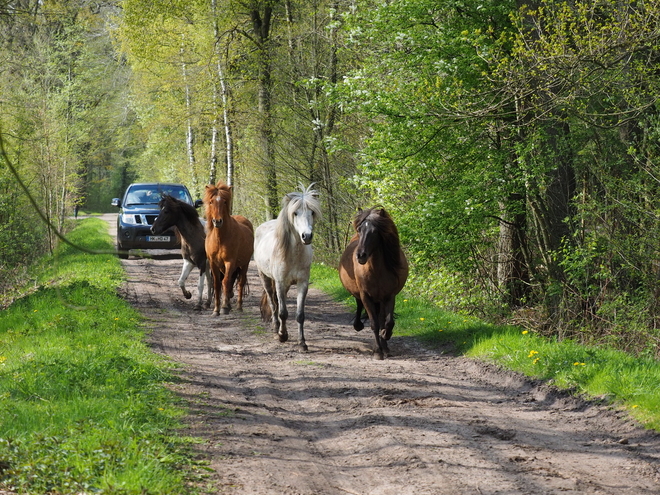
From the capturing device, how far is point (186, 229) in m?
14.7

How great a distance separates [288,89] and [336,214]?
4.90 m

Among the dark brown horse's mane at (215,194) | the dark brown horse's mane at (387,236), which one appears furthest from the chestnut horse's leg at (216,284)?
the dark brown horse's mane at (387,236)

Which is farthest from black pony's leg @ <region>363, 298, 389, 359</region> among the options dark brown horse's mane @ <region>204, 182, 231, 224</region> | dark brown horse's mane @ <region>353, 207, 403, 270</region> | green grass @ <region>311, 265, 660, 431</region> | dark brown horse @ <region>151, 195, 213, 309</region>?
dark brown horse @ <region>151, 195, 213, 309</region>

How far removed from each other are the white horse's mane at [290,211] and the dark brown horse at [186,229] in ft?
14.1

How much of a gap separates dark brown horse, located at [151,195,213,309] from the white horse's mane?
14.1ft

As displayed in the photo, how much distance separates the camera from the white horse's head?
31.8ft

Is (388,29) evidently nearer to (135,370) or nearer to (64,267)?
(135,370)

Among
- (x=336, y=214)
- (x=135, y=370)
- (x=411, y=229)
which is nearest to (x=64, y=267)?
(x=336, y=214)

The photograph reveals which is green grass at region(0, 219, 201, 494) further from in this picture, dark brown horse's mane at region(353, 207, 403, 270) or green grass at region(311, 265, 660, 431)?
green grass at region(311, 265, 660, 431)

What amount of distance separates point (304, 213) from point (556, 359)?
12.9 feet

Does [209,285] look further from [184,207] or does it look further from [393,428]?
[393,428]

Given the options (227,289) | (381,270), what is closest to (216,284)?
(227,289)

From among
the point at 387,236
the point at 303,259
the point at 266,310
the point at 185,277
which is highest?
the point at 387,236

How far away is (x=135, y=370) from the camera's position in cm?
727
